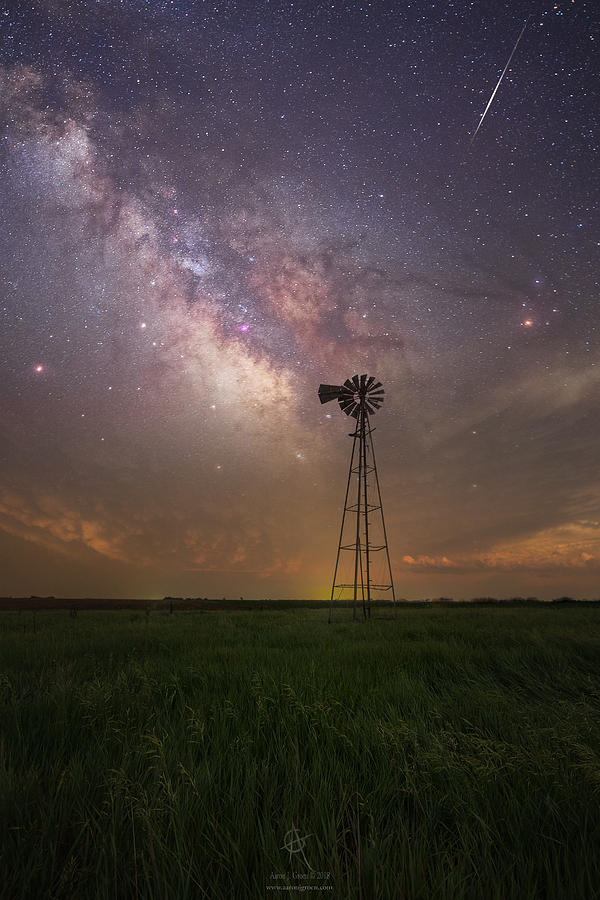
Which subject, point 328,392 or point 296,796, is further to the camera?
point 328,392

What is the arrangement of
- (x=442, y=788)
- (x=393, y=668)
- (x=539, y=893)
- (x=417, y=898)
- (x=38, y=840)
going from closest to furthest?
(x=417, y=898) → (x=539, y=893) → (x=38, y=840) → (x=442, y=788) → (x=393, y=668)

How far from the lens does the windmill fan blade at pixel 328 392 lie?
29581 mm

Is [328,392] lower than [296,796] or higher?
higher

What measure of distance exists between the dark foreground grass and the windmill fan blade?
24185 millimetres

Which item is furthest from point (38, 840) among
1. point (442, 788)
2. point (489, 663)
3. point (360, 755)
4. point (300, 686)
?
point (489, 663)

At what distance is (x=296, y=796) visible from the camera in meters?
3.16

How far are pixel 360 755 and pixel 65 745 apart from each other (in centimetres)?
294

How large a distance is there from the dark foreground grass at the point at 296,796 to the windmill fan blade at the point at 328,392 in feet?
79.3

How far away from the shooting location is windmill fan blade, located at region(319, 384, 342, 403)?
29581mm

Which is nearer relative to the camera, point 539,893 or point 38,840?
point 539,893

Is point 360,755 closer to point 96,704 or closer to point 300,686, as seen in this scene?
point 300,686

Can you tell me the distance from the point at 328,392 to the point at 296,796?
27529 mm

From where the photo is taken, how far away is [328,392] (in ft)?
98.1

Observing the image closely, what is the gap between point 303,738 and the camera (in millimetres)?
4504
